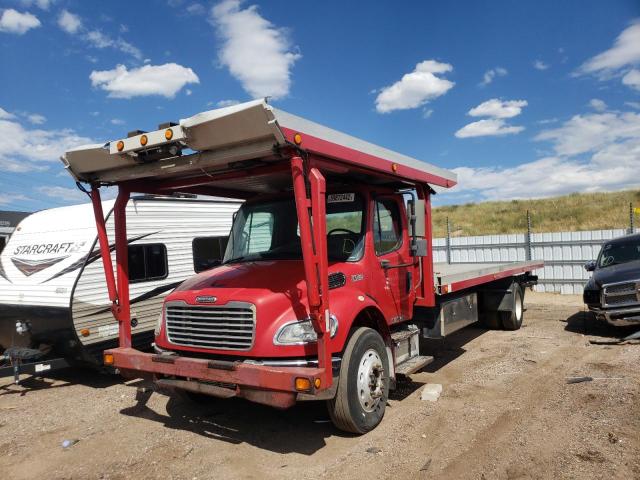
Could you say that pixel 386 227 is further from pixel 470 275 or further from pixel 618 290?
pixel 618 290

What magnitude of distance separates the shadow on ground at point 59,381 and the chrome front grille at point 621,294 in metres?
8.30

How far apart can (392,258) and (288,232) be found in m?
1.33

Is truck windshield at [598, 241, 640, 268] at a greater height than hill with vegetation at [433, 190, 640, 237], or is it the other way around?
hill with vegetation at [433, 190, 640, 237]

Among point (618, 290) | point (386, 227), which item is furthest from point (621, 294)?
point (386, 227)

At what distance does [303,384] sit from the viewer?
13.0ft

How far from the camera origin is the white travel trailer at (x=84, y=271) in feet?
22.6

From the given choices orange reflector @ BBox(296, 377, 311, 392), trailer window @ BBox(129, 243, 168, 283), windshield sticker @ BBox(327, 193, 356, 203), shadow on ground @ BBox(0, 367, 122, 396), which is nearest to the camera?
orange reflector @ BBox(296, 377, 311, 392)

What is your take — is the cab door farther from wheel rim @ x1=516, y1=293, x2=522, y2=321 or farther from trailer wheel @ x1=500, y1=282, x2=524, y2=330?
wheel rim @ x1=516, y1=293, x2=522, y2=321

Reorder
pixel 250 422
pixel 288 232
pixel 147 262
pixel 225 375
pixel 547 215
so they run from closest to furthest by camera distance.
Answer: pixel 225 375, pixel 250 422, pixel 288 232, pixel 147 262, pixel 547 215

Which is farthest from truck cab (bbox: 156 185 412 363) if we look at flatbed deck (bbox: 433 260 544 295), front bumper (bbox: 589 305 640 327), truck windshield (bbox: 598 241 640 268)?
truck windshield (bbox: 598 241 640 268)

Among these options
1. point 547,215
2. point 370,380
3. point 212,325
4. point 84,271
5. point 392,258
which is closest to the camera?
point 212,325

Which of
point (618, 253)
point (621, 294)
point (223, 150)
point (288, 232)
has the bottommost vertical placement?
point (621, 294)

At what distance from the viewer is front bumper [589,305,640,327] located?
326 inches

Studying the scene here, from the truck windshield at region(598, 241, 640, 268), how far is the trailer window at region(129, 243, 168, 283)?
8402mm
